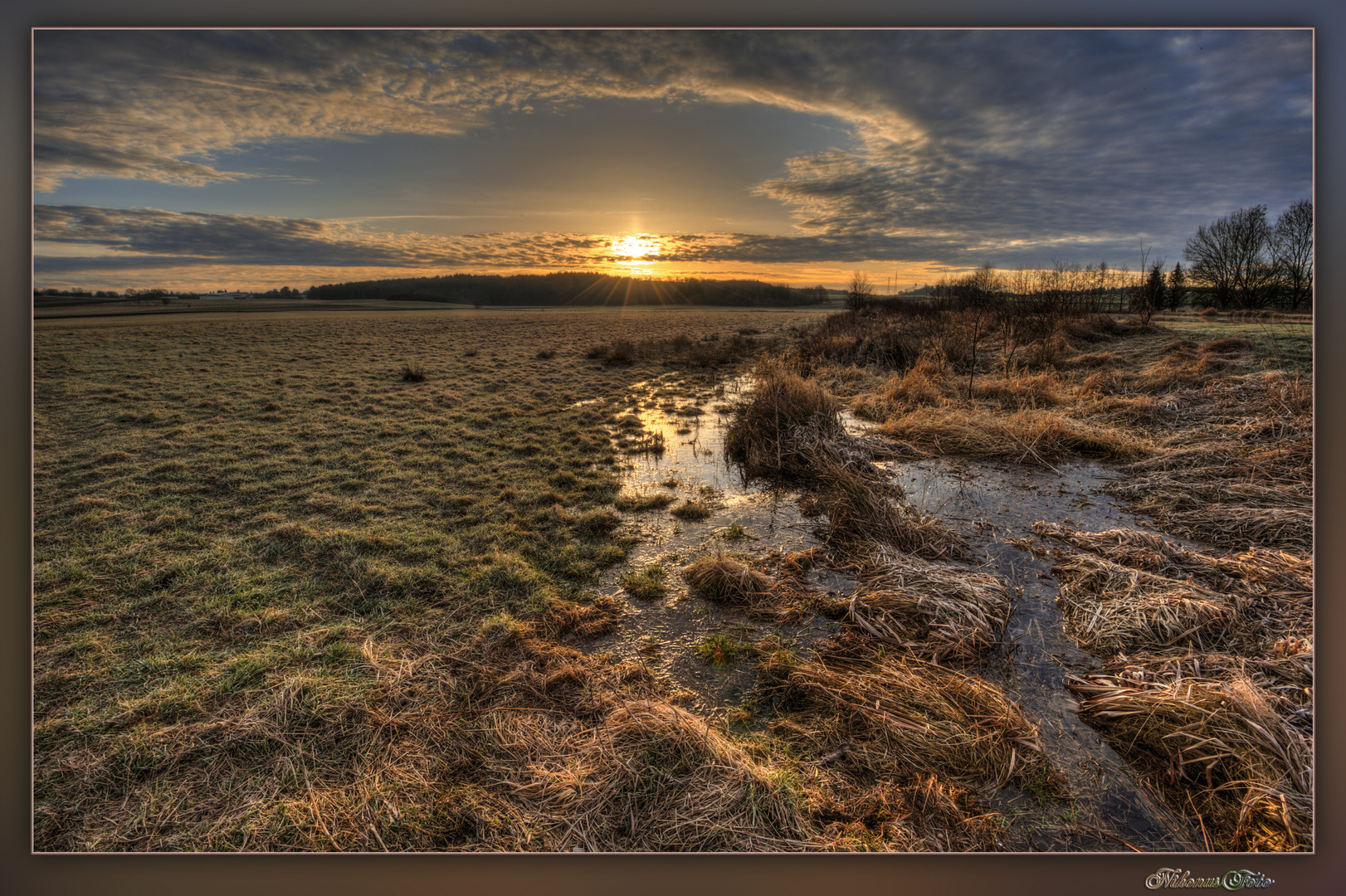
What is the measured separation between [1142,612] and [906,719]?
97.7 inches

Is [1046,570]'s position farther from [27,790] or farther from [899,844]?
[27,790]

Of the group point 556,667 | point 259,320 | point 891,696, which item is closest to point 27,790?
point 556,667

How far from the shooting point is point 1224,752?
2.73 metres

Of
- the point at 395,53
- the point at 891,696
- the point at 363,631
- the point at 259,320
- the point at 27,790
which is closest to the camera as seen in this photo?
the point at 27,790

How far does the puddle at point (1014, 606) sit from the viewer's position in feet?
8.57

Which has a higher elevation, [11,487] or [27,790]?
[11,487]

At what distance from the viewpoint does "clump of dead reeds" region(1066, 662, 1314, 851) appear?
8.46ft

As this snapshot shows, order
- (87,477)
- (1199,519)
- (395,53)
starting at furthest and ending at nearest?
(87,477) → (1199,519) → (395,53)

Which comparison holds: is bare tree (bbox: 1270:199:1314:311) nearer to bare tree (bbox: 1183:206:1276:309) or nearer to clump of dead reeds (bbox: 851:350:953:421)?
bare tree (bbox: 1183:206:1276:309)

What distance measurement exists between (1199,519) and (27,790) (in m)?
10.2

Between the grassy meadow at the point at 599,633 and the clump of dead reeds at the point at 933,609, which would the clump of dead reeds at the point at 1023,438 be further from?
the clump of dead reeds at the point at 933,609

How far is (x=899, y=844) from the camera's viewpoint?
2.53 meters

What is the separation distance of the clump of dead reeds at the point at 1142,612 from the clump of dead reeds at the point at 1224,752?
1.99 ft

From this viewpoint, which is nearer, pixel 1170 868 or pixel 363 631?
pixel 1170 868
